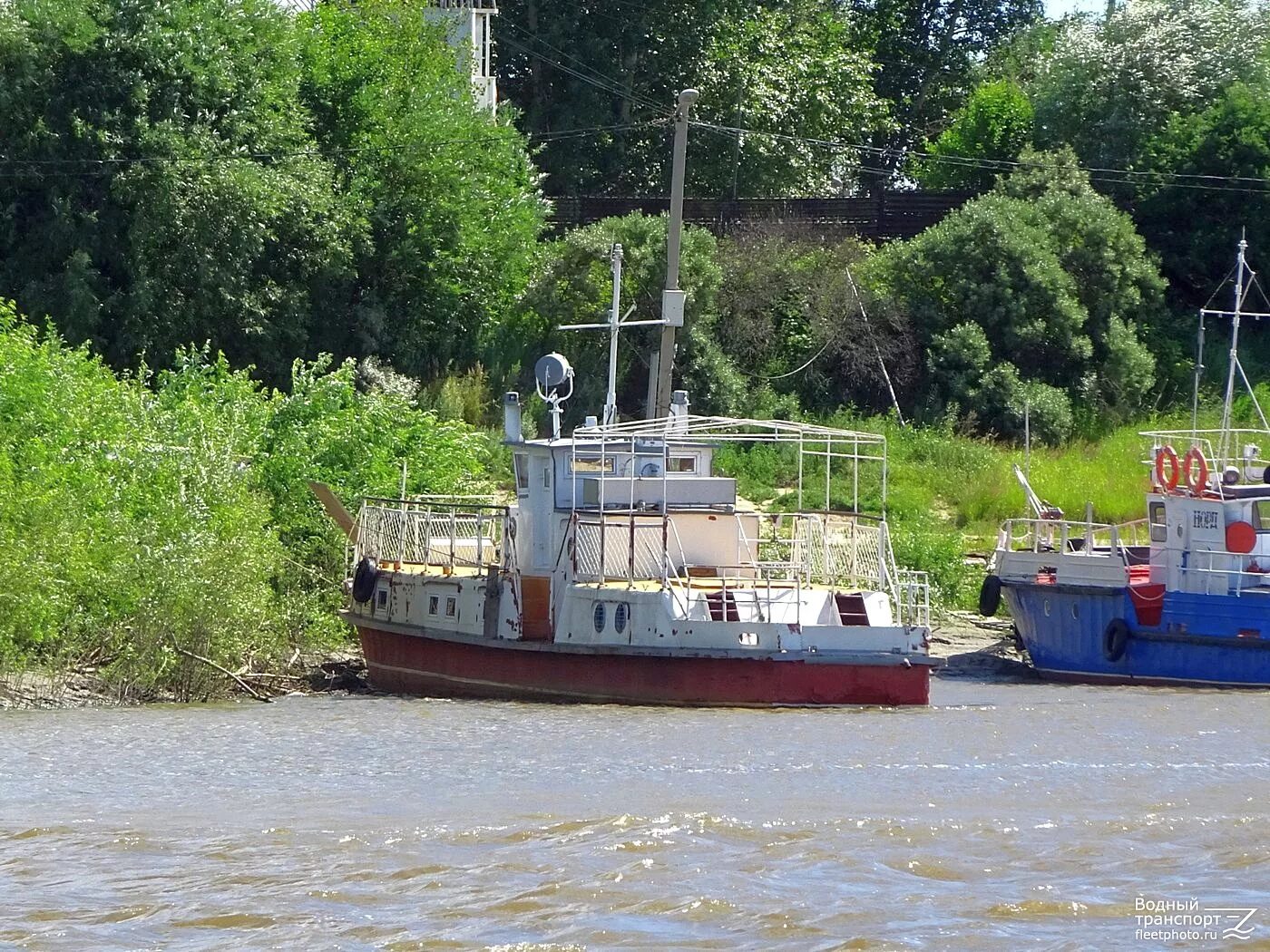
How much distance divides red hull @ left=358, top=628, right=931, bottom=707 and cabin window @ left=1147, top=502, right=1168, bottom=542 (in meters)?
5.88

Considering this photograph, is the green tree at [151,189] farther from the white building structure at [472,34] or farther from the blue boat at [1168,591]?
the blue boat at [1168,591]

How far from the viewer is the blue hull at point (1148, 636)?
82.5ft

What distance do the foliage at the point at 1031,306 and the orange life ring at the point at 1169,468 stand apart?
939 cm

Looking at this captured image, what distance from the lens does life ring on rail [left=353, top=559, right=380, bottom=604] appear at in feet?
80.2

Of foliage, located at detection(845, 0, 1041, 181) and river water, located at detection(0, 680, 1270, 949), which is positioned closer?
river water, located at detection(0, 680, 1270, 949)

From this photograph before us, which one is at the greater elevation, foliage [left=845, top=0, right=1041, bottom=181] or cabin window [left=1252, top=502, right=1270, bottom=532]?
foliage [left=845, top=0, right=1041, bottom=181]

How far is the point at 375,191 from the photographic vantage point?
37719 millimetres

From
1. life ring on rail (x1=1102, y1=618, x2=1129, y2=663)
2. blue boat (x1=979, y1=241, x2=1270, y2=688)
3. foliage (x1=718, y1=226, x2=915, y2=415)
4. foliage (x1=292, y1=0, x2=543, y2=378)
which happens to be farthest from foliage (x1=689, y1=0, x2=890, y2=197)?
life ring on rail (x1=1102, y1=618, x2=1129, y2=663)

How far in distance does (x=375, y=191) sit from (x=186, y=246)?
16.6 feet

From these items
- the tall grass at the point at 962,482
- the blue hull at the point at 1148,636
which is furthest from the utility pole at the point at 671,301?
the blue hull at the point at 1148,636

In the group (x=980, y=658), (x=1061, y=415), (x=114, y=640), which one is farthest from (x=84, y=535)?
(x=1061, y=415)

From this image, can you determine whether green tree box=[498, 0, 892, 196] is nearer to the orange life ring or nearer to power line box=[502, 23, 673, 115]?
power line box=[502, 23, 673, 115]

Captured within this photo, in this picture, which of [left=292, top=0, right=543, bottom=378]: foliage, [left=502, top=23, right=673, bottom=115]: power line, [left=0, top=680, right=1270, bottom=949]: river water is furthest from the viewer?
[left=502, top=23, right=673, bottom=115]: power line

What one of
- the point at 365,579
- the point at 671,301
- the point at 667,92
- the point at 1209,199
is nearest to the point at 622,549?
the point at 365,579
